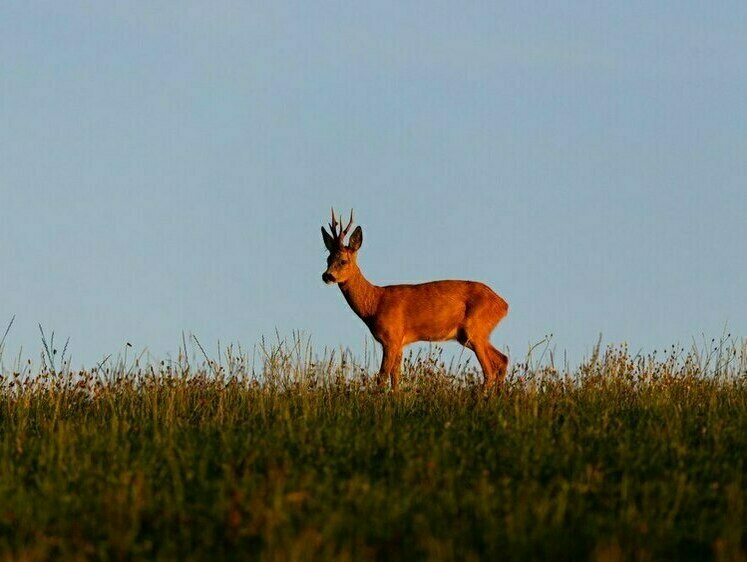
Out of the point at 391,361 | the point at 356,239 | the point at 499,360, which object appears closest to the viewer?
the point at 391,361

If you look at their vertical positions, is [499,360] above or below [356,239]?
below

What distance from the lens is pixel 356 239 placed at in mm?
18688

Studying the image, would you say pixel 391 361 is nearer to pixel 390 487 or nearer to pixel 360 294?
pixel 360 294

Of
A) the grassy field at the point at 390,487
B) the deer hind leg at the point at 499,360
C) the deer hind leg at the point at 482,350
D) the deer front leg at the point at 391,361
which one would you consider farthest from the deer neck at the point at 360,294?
the grassy field at the point at 390,487

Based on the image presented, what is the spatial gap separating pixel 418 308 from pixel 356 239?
1.49 metres

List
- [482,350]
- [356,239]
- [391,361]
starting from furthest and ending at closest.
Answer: [482,350] < [356,239] < [391,361]

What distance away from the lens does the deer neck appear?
1909 cm

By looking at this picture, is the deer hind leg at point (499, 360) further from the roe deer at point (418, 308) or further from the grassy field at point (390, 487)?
the grassy field at point (390, 487)

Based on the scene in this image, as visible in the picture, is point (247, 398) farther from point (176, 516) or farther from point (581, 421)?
point (176, 516)

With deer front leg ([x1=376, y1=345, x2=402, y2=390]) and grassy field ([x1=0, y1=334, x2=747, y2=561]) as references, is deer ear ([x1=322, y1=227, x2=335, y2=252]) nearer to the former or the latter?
deer front leg ([x1=376, y1=345, x2=402, y2=390])

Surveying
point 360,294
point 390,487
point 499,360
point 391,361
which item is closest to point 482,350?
point 499,360

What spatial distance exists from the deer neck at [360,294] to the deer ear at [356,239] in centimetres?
52

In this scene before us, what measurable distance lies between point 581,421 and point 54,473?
204 inches

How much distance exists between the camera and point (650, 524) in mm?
7523
